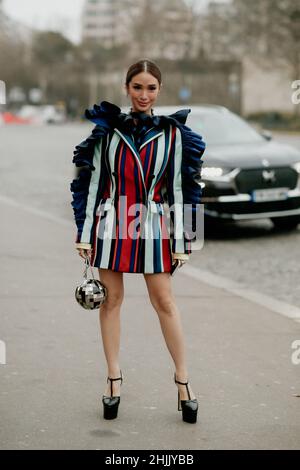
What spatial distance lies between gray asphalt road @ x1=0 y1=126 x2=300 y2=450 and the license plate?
78.7 inches

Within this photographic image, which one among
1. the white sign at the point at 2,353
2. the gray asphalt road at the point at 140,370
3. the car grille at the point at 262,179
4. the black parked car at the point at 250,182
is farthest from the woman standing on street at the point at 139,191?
the car grille at the point at 262,179

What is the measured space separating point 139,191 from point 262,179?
23.9ft

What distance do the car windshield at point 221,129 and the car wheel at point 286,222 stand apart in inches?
44.8

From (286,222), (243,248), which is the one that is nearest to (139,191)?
(243,248)

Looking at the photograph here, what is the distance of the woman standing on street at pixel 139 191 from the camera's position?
454 cm

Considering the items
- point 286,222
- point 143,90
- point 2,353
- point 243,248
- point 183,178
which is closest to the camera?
point 143,90

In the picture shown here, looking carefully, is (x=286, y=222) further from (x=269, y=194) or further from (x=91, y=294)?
(x=91, y=294)

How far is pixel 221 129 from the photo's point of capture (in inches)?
508

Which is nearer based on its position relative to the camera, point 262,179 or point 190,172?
point 190,172

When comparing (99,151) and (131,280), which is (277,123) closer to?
(131,280)

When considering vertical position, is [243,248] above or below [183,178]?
below

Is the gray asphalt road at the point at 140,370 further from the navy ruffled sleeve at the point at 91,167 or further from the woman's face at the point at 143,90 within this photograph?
the woman's face at the point at 143,90

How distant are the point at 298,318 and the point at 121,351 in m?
1.77
